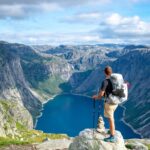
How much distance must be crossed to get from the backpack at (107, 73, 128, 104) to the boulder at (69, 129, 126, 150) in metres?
4.13

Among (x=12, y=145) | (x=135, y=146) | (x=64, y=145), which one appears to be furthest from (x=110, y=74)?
(x=12, y=145)

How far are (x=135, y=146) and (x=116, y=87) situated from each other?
1319cm

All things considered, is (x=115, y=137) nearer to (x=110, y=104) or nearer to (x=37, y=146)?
(x=110, y=104)

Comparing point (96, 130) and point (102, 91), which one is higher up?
point (102, 91)

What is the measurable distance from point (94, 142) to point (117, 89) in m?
5.65

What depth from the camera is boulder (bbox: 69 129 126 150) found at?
117ft

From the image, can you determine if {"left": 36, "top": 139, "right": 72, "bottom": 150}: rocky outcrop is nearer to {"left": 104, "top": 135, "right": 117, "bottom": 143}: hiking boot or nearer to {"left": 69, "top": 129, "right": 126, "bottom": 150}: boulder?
{"left": 69, "top": 129, "right": 126, "bottom": 150}: boulder

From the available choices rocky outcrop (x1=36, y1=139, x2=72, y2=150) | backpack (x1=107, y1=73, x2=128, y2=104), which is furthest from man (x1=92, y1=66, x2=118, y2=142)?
rocky outcrop (x1=36, y1=139, x2=72, y2=150)

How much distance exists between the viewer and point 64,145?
163 feet

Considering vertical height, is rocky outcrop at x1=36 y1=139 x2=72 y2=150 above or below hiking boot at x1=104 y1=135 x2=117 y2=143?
below

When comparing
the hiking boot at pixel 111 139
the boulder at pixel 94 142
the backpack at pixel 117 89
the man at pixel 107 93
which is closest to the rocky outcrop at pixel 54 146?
the boulder at pixel 94 142

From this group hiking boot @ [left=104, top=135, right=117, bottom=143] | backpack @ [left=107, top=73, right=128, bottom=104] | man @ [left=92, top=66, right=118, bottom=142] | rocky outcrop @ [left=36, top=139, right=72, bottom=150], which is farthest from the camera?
rocky outcrop @ [left=36, top=139, right=72, bottom=150]

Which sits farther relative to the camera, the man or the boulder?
the boulder

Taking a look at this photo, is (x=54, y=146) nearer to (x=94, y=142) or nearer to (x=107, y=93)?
(x=94, y=142)
